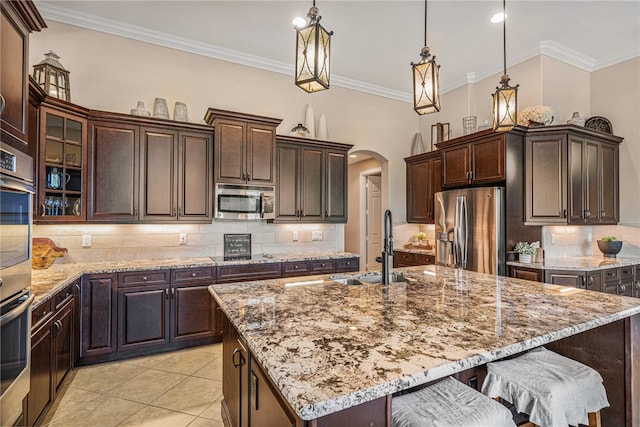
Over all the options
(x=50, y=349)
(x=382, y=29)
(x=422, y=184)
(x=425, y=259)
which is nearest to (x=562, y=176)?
(x=422, y=184)

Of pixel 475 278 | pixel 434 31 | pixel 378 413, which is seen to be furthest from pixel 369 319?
pixel 434 31

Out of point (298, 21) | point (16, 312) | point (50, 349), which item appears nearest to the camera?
point (16, 312)

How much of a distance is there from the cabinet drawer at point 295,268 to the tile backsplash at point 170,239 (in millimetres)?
530

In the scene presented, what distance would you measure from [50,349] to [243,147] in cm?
242

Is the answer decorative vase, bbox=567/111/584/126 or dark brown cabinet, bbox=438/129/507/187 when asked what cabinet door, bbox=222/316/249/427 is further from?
decorative vase, bbox=567/111/584/126

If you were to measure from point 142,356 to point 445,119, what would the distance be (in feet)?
16.8

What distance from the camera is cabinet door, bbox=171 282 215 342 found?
126 inches

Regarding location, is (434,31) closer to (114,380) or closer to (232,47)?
(232,47)

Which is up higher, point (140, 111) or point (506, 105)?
point (140, 111)

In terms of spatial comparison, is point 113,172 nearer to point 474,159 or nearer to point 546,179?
point 474,159

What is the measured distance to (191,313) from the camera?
10.7 feet

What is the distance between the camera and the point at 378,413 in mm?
941

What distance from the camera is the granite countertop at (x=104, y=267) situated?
7.22 feet

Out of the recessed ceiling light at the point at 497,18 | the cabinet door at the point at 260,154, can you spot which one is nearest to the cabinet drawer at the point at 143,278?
the cabinet door at the point at 260,154
